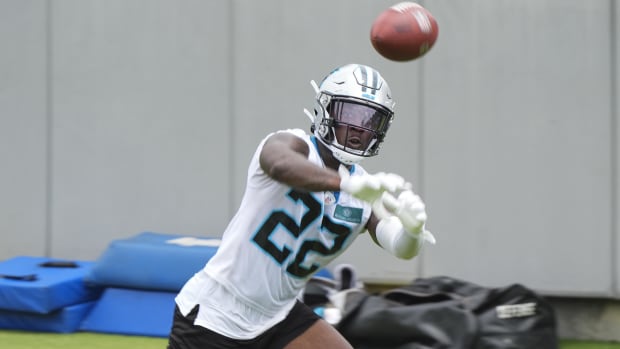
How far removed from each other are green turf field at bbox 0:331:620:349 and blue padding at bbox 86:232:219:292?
A: 385 millimetres

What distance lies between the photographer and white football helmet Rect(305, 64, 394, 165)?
344 centimetres

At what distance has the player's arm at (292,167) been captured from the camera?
2898 millimetres

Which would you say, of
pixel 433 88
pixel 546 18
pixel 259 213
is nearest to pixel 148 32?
pixel 433 88

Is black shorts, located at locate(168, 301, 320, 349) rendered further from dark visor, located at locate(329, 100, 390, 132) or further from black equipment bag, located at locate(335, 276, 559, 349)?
black equipment bag, located at locate(335, 276, 559, 349)

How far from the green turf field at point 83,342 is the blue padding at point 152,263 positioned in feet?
1.26

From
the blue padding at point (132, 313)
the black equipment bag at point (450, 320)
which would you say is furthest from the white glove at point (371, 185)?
the blue padding at point (132, 313)

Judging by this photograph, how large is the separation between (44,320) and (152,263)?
3.00 feet

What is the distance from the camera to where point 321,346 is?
3.55m

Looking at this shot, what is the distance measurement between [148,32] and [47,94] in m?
1.03

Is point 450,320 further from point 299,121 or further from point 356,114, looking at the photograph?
point 299,121

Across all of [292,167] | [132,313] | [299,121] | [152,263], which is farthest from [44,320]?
[292,167]

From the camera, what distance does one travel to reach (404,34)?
4023mm

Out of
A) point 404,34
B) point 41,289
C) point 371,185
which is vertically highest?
point 404,34

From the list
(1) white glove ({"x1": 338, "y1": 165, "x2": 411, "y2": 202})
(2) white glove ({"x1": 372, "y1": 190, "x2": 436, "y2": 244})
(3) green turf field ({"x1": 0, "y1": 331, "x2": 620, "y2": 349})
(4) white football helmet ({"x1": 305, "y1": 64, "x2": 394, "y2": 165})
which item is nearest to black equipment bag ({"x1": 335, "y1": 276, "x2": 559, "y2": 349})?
(3) green turf field ({"x1": 0, "y1": 331, "x2": 620, "y2": 349})
